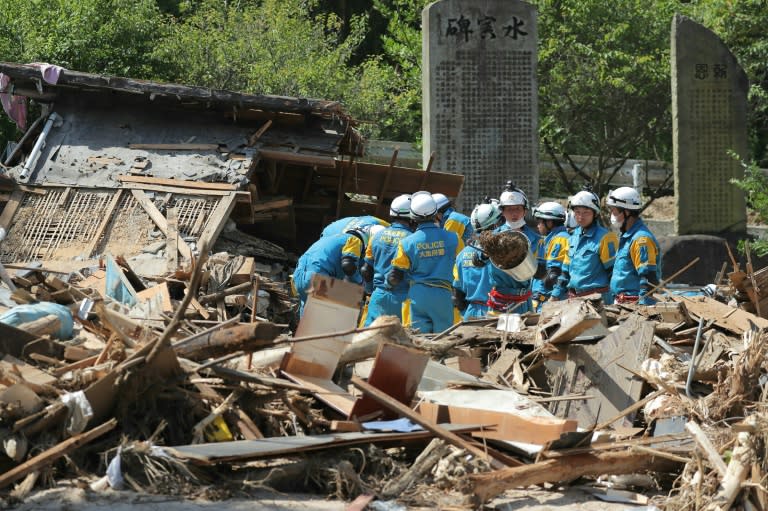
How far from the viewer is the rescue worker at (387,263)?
1178 centimetres

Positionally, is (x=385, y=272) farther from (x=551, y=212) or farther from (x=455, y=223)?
(x=551, y=212)

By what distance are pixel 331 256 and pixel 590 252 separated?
259 cm

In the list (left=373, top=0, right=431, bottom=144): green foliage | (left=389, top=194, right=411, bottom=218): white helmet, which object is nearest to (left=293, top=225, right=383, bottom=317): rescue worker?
(left=389, top=194, right=411, bottom=218): white helmet

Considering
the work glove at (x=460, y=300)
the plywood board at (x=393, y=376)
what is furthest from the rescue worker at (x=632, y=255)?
the plywood board at (x=393, y=376)

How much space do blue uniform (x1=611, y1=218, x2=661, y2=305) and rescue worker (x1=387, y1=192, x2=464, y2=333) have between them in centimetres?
157

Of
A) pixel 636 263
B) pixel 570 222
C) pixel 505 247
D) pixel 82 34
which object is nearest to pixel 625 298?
pixel 636 263

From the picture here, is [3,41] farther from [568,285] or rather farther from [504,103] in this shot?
[568,285]

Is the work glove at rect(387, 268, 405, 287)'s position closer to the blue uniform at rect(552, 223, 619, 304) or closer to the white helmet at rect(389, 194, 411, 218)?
the white helmet at rect(389, 194, 411, 218)

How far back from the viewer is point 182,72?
2120 centimetres

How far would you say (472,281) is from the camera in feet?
38.6

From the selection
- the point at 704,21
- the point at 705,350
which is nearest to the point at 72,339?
the point at 705,350

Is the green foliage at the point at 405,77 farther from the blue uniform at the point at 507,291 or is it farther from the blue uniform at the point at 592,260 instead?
the blue uniform at the point at 507,291

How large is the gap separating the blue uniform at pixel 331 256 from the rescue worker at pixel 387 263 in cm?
17

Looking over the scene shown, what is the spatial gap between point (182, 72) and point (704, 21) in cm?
940
